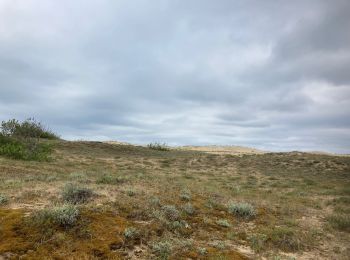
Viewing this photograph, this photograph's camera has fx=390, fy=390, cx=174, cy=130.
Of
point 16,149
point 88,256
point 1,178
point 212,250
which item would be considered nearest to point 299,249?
point 212,250

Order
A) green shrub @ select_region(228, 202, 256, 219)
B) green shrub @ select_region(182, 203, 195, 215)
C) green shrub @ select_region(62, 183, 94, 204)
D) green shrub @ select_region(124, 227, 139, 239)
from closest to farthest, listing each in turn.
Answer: green shrub @ select_region(124, 227, 139, 239) < green shrub @ select_region(62, 183, 94, 204) < green shrub @ select_region(182, 203, 195, 215) < green shrub @ select_region(228, 202, 256, 219)

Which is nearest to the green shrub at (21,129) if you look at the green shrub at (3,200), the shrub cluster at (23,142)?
the shrub cluster at (23,142)

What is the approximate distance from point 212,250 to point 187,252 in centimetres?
68

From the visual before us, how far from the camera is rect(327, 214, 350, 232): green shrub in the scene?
13297 mm

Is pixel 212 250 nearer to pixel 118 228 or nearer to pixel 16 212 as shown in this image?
pixel 118 228

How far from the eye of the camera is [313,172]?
3278 cm

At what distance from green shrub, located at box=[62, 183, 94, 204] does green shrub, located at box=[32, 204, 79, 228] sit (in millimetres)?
1664

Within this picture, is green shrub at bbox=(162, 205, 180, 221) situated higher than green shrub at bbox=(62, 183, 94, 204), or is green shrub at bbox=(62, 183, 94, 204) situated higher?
green shrub at bbox=(62, 183, 94, 204)

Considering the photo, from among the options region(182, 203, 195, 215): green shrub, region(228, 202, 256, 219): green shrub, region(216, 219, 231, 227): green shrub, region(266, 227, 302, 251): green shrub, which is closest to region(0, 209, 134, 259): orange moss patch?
region(182, 203, 195, 215): green shrub

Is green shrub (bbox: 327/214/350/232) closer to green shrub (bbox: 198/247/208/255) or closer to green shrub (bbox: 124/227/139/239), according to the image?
green shrub (bbox: 198/247/208/255)

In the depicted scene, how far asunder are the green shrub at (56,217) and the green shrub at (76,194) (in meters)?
1.66

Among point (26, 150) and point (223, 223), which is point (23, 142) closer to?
point (26, 150)

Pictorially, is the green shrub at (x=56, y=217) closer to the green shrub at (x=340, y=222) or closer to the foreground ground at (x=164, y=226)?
the foreground ground at (x=164, y=226)

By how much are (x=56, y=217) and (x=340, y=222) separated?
31.9ft
